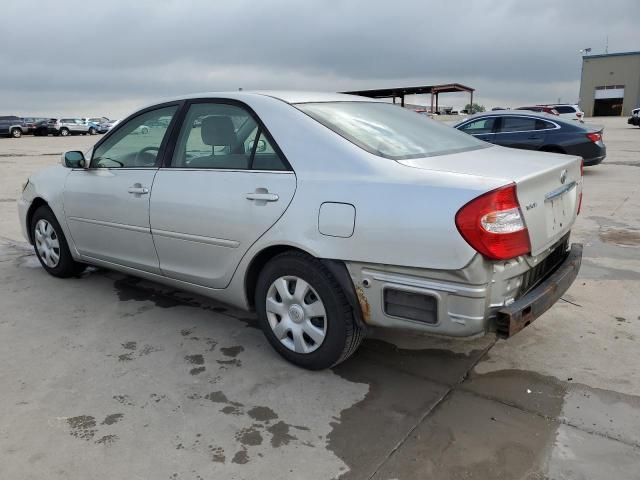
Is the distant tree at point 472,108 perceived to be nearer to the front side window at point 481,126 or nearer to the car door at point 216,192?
the front side window at point 481,126

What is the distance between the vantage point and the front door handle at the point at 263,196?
3.10m

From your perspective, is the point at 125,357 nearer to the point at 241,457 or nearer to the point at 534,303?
the point at 241,457

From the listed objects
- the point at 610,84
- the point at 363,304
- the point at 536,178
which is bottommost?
the point at 363,304

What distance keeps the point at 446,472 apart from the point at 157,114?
3.13 m

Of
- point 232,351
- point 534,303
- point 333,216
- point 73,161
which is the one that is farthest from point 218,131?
point 534,303

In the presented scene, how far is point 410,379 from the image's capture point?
3191 mm

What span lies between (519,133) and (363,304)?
10.1 metres

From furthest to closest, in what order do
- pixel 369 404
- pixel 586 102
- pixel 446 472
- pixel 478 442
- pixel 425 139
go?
pixel 586 102
pixel 425 139
pixel 369 404
pixel 478 442
pixel 446 472

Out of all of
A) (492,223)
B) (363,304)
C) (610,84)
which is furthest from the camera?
(610,84)

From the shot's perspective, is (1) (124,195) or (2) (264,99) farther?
(1) (124,195)

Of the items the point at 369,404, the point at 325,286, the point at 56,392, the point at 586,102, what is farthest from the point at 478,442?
the point at 586,102

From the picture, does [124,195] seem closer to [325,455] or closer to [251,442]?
[251,442]

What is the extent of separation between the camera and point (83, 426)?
276cm

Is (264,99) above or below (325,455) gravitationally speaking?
above
